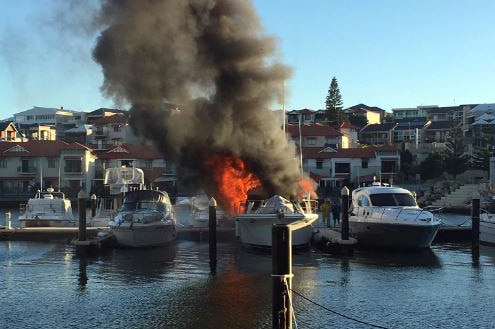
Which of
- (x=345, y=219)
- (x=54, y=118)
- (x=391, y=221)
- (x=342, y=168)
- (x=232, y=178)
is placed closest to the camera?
(x=345, y=219)

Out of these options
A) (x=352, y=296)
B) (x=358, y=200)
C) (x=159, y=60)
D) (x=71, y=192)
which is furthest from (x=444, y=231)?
(x=71, y=192)

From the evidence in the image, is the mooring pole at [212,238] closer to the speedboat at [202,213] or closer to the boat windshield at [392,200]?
the boat windshield at [392,200]

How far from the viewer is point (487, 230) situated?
28344mm

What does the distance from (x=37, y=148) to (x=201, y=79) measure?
56.1 meters

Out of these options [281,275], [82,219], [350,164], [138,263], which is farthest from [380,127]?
[281,275]

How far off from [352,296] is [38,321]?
28.3 feet

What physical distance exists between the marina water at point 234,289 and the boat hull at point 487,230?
0.81 metres

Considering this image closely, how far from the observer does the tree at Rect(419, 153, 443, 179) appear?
3189 inches

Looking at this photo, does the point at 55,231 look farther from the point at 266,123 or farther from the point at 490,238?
the point at 490,238

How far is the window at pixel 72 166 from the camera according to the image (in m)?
81.3

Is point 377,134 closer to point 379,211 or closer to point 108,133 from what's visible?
point 108,133

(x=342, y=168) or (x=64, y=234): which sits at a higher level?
(x=342, y=168)

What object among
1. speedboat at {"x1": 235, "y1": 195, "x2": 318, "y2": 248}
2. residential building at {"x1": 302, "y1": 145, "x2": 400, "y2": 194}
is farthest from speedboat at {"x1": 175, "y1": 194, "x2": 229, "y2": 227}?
residential building at {"x1": 302, "y1": 145, "x2": 400, "y2": 194}

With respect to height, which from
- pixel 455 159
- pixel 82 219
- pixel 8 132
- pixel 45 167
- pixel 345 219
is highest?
pixel 8 132
